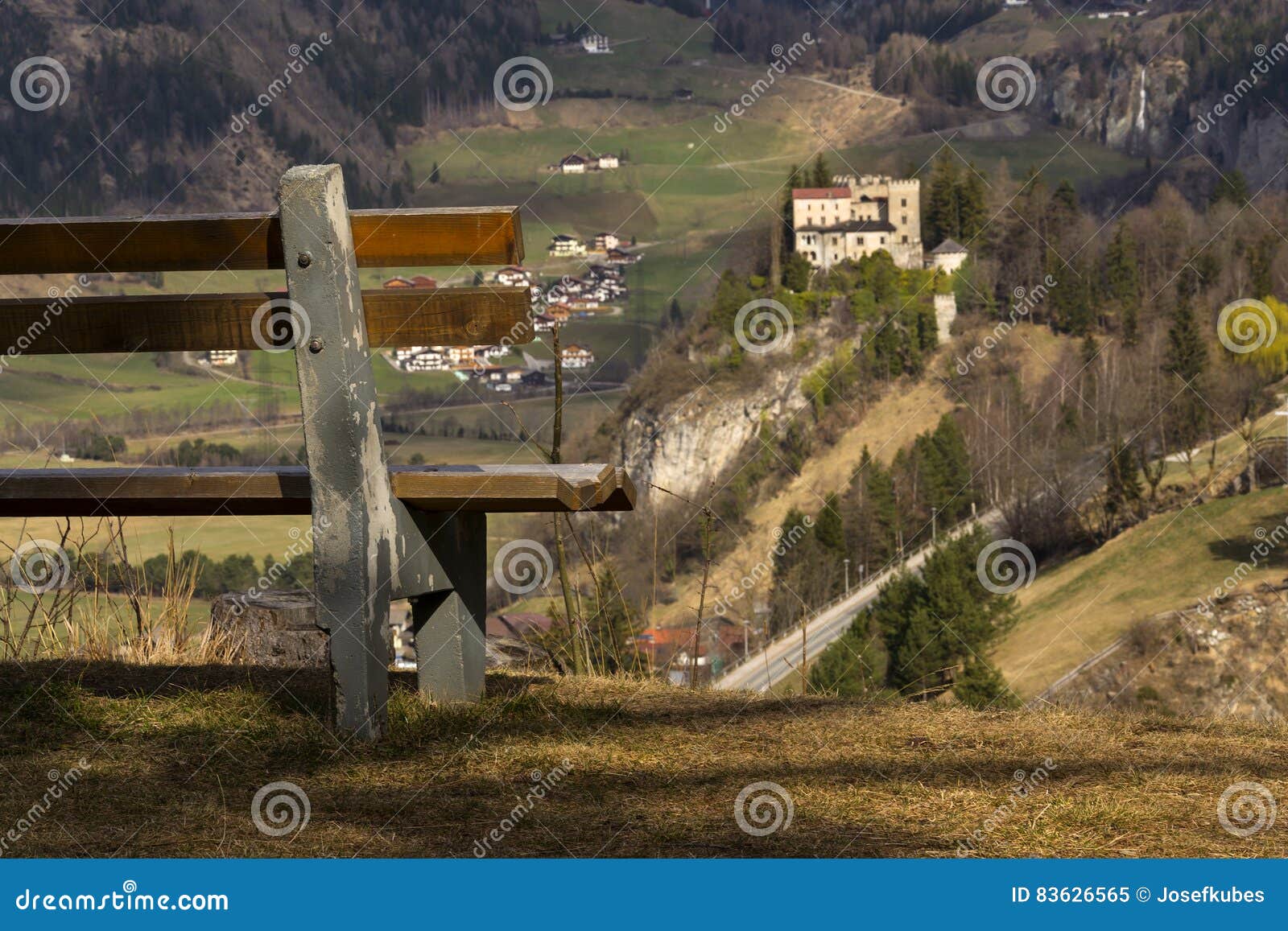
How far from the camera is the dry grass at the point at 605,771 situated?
2.42 metres

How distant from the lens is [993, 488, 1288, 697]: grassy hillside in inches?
1842

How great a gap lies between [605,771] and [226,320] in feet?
3.72

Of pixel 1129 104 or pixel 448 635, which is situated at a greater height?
pixel 1129 104

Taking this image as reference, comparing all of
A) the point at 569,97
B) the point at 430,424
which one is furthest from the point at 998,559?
the point at 569,97

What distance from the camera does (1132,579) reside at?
5341cm

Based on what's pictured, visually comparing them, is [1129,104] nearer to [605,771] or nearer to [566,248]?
[566,248]

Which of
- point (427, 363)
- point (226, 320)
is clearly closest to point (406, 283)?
point (226, 320)

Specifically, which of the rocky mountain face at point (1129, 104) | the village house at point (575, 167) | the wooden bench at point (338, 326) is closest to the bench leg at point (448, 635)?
the wooden bench at point (338, 326)

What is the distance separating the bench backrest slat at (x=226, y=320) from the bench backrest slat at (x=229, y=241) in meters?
0.07

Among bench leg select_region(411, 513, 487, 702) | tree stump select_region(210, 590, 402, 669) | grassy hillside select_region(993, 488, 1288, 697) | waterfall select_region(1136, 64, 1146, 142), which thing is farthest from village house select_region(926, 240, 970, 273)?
bench leg select_region(411, 513, 487, 702)

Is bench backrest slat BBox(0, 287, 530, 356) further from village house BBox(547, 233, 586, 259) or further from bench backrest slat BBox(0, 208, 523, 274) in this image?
village house BBox(547, 233, 586, 259)

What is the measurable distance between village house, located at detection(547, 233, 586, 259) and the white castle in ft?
94.4

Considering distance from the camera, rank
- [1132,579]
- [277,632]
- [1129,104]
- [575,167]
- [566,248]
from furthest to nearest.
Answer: [575,167], [1129,104], [566,248], [1132,579], [277,632]

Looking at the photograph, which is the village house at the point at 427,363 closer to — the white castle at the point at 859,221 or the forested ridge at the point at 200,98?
the white castle at the point at 859,221
